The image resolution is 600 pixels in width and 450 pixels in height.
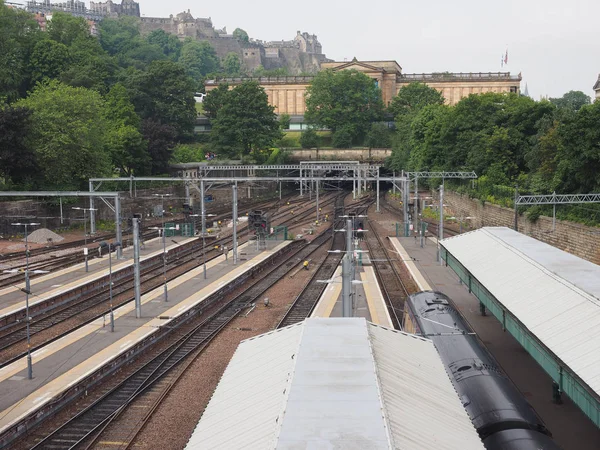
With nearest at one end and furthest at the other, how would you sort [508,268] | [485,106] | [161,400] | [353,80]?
[161,400] < [508,268] < [485,106] < [353,80]

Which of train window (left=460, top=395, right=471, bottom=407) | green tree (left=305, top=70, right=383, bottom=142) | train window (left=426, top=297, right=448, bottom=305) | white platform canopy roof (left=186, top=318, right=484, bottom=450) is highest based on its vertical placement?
green tree (left=305, top=70, right=383, bottom=142)

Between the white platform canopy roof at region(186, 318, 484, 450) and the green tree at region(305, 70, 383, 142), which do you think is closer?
the white platform canopy roof at region(186, 318, 484, 450)

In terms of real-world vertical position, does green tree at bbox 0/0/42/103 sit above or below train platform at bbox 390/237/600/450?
above

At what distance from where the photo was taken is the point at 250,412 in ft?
39.2

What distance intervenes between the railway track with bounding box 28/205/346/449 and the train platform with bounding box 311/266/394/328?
13.5 feet

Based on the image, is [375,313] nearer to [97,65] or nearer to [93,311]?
[93,311]

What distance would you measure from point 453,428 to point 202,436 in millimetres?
4425

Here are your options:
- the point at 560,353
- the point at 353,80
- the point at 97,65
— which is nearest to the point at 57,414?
the point at 560,353

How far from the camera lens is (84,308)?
32.3 meters

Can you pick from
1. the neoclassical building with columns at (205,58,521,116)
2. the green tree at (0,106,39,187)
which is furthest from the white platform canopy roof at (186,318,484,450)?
the neoclassical building with columns at (205,58,521,116)

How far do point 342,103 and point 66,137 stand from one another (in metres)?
61.7

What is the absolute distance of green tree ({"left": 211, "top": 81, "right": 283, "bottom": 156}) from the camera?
9025 cm

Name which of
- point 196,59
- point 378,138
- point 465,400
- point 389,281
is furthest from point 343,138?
point 465,400

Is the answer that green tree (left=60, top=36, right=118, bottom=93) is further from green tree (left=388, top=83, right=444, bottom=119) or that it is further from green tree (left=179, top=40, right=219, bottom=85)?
green tree (left=179, top=40, right=219, bottom=85)
